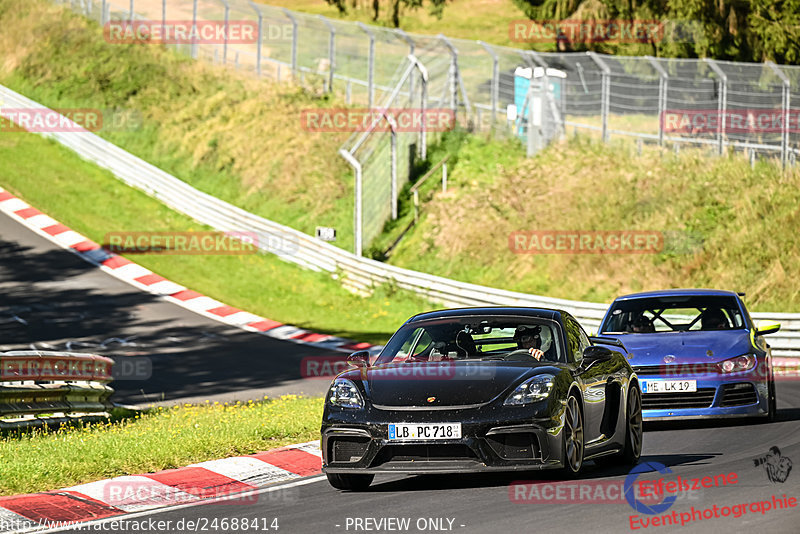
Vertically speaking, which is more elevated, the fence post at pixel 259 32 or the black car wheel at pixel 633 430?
the fence post at pixel 259 32

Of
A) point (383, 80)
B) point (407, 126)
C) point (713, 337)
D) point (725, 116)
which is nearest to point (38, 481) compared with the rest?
point (713, 337)

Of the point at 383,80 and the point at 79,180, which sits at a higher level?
the point at 383,80

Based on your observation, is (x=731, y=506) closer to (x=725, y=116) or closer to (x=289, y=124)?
(x=725, y=116)

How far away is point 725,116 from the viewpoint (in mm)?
29250

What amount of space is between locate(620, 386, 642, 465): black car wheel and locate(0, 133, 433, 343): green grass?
552 inches

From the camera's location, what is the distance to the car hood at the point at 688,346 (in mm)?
12727

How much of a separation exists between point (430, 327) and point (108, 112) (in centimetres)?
3398

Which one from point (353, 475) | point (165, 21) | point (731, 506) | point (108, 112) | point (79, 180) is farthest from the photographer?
point (165, 21)

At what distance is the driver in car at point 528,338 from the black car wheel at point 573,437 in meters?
0.70

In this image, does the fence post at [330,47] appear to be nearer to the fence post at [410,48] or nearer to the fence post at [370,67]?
the fence post at [370,67]
